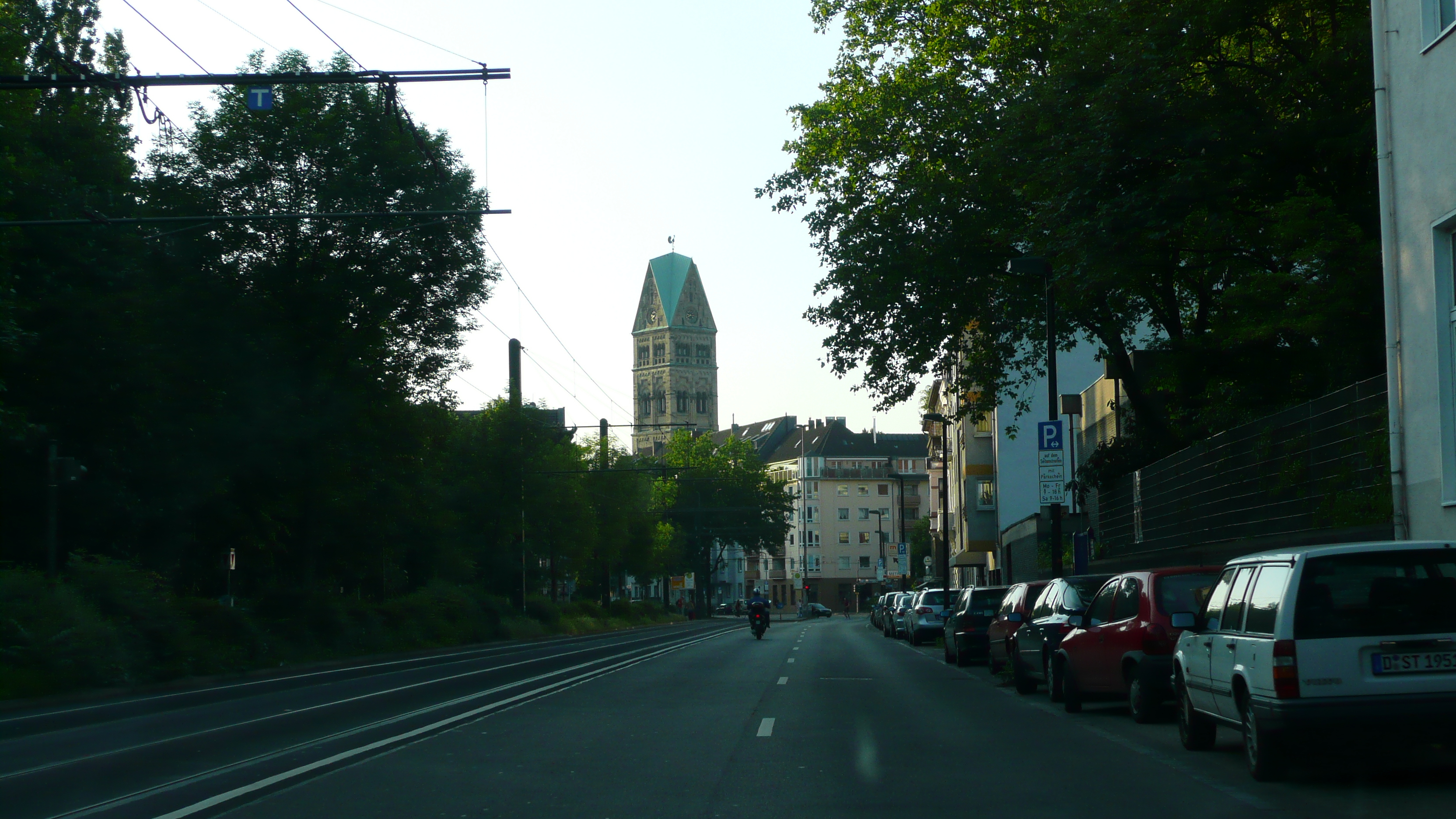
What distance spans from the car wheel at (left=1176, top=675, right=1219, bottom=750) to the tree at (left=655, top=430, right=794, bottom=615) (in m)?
99.4

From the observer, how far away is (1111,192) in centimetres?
2339

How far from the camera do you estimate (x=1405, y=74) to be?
51.2 ft

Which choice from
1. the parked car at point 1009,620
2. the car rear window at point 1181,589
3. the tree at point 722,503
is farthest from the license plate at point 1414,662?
the tree at point 722,503

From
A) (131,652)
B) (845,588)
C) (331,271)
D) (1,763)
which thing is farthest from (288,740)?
(845,588)

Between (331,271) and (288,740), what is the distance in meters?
25.7

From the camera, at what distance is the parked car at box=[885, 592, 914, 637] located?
148 ft

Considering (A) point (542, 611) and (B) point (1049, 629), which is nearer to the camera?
(B) point (1049, 629)

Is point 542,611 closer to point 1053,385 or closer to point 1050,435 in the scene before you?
point 1053,385

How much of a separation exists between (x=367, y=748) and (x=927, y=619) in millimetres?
29596

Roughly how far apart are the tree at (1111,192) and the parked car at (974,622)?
4.81 meters

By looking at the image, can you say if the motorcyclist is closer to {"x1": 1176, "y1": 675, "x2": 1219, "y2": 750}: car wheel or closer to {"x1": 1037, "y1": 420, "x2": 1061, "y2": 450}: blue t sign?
{"x1": 1037, "y1": 420, "x2": 1061, "y2": 450}: blue t sign

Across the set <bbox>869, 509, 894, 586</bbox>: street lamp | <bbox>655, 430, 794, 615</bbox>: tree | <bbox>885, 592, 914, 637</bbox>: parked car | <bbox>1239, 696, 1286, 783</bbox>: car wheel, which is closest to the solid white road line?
<bbox>1239, 696, 1286, 783</bbox>: car wheel

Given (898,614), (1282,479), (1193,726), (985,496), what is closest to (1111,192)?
(1282,479)

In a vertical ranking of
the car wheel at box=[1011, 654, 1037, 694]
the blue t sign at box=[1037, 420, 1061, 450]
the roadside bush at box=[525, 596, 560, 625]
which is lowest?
the roadside bush at box=[525, 596, 560, 625]
